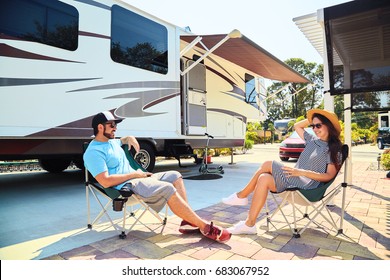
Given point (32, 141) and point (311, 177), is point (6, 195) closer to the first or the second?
point (32, 141)

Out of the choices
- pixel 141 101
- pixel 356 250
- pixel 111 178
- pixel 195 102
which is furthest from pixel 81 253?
pixel 195 102

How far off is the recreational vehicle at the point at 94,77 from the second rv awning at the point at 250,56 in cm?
2

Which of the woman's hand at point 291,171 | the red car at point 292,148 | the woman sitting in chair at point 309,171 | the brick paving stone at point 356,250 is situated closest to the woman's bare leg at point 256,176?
the woman sitting in chair at point 309,171

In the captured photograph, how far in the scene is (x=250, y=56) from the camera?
5934mm

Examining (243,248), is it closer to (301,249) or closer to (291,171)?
(301,249)

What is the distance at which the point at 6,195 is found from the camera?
3.71 m

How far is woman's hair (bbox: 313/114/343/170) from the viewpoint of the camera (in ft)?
7.13

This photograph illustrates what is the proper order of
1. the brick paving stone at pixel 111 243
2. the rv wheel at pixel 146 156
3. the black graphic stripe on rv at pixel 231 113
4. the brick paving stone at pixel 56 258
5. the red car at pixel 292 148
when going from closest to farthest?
the brick paving stone at pixel 56 258 < the brick paving stone at pixel 111 243 < the rv wheel at pixel 146 156 < the black graphic stripe on rv at pixel 231 113 < the red car at pixel 292 148

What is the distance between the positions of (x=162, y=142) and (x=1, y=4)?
9.50ft

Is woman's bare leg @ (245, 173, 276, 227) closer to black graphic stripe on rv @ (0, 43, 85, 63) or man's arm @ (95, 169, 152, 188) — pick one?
man's arm @ (95, 169, 152, 188)

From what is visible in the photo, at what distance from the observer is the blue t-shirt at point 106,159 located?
212cm

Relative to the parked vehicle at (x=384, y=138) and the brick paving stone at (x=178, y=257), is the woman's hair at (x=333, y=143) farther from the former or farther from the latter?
the parked vehicle at (x=384, y=138)

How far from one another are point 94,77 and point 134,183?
220 centimetres

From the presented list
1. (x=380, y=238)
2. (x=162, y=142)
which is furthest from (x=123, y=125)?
(x=380, y=238)
